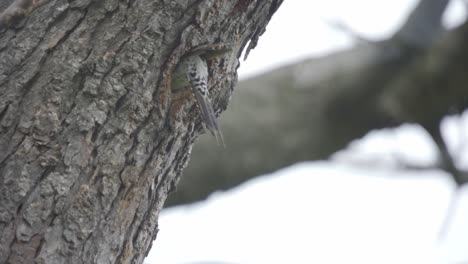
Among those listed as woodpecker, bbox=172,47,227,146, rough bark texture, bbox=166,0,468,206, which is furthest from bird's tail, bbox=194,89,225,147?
rough bark texture, bbox=166,0,468,206

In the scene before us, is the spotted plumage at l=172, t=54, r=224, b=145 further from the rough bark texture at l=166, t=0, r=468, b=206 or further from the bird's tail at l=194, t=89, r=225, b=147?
the rough bark texture at l=166, t=0, r=468, b=206

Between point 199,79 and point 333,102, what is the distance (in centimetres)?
275

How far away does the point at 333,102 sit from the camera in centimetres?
494

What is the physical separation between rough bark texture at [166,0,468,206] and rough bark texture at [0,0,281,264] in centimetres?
244

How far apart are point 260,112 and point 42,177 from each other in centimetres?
290

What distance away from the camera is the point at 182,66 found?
2314 mm

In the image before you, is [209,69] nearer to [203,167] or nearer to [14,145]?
[14,145]

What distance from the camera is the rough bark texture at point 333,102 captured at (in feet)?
15.2

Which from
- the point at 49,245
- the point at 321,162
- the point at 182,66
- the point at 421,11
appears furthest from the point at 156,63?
the point at 321,162

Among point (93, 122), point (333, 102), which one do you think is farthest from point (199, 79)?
point (333, 102)

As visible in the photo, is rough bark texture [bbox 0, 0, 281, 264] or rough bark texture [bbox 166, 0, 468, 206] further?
rough bark texture [bbox 166, 0, 468, 206]

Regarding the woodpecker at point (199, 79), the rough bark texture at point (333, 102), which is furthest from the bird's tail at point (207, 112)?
the rough bark texture at point (333, 102)

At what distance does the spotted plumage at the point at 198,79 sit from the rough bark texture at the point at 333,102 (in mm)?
2403

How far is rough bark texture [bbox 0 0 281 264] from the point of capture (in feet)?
6.93
